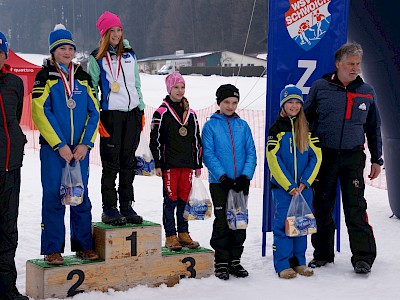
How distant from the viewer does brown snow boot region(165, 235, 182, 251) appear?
16.2 feet

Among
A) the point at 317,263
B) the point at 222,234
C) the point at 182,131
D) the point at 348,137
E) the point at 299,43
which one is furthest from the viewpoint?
the point at 299,43

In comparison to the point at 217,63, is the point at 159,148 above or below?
below

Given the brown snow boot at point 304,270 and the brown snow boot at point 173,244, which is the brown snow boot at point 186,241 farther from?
the brown snow boot at point 304,270

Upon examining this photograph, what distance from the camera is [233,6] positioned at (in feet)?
198

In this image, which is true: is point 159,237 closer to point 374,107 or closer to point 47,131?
point 47,131

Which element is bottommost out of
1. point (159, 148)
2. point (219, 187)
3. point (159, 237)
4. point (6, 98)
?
point (159, 237)

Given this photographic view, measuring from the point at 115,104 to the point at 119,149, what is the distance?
36 centimetres

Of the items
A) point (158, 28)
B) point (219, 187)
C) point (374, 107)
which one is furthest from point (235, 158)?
point (158, 28)

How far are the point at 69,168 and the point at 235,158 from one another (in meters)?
1.40

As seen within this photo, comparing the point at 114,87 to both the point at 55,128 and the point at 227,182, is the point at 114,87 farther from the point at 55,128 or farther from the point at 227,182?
the point at 227,182

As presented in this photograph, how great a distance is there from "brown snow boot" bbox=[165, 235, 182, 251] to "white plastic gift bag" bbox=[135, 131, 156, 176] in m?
0.58

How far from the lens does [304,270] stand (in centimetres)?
503

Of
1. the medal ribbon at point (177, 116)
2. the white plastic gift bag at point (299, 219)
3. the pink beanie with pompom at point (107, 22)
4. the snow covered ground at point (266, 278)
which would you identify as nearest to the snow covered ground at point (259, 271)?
the snow covered ground at point (266, 278)

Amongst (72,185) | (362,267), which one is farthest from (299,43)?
(72,185)
